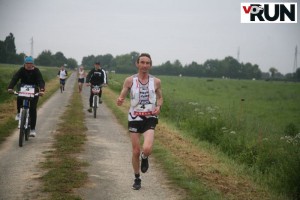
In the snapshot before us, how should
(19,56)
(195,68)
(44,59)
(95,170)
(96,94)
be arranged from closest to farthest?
1. (95,170)
2. (96,94)
3. (19,56)
4. (44,59)
5. (195,68)

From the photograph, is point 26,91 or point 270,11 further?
point 270,11

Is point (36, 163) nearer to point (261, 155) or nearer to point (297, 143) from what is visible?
point (261, 155)

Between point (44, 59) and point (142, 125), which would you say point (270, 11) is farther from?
point (44, 59)

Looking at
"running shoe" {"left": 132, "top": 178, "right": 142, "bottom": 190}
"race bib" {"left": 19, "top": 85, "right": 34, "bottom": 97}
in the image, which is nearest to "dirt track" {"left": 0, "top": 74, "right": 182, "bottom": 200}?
"running shoe" {"left": 132, "top": 178, "right": 142, "bottom": 190}

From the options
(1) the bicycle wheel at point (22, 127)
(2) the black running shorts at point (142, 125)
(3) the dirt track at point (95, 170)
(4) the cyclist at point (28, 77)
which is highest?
(4) the cyclist at point (28, 77)

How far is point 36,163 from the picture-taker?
796 cm

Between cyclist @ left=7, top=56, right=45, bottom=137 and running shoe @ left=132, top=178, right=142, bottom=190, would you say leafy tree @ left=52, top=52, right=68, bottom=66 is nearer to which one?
cyclist @ left=7, top=56, right=45, bottom=137

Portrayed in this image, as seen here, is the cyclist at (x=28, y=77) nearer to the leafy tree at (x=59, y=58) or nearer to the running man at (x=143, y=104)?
the running man at (x=143, y=104)

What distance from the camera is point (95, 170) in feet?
25.1

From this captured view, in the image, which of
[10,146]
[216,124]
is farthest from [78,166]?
[216,124]

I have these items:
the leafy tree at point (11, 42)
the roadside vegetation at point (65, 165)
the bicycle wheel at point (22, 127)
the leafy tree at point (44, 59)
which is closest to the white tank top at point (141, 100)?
the roadside vegetation at point (65, 165)

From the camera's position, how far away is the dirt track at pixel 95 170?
6.18 metres

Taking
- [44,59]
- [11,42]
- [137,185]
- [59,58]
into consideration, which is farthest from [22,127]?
[59,58]

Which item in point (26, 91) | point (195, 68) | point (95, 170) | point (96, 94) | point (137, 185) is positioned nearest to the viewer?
point (137, 185)
